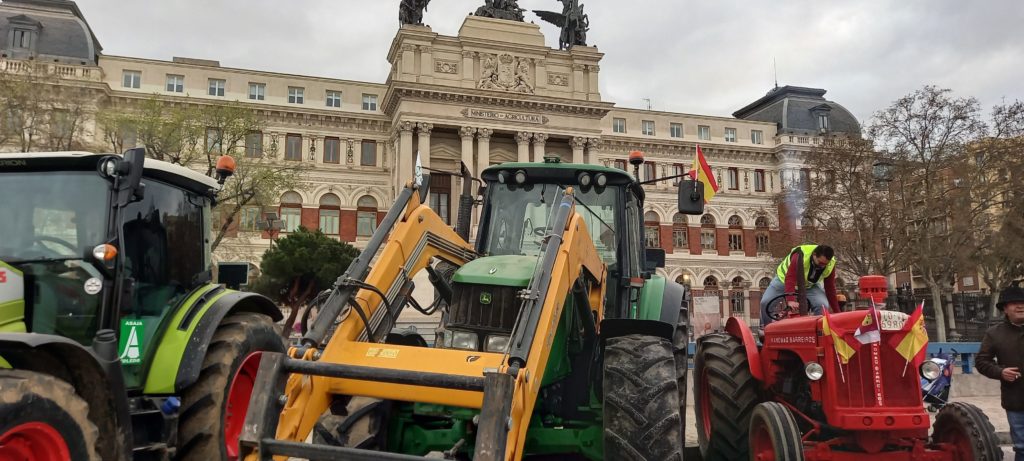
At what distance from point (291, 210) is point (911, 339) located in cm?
4082

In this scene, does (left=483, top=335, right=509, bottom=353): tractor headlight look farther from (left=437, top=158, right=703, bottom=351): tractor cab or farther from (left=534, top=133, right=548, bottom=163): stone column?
(left=534, top=133, right=548, bottom=163): stone column

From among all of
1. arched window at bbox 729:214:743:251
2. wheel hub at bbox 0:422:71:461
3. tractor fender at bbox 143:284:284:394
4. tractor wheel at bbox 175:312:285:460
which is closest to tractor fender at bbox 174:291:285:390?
tractor fender at bbox 143:284:284:394

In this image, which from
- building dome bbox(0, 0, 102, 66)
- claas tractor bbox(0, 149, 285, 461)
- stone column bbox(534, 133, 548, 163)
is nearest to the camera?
claas tractor bbox(0, 149, 285, 461)

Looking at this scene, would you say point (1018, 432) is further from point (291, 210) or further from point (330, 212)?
point (330, 212)

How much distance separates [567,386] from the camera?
527 cm

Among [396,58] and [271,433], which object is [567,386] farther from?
[396,58]

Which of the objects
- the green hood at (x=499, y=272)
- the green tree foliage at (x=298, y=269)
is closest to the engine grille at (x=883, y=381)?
the green hood at (x=499, y=272)

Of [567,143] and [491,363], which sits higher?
[567,143]

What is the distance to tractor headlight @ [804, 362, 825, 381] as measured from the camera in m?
4.95

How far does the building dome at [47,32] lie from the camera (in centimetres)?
3734

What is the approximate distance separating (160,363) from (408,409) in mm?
1812

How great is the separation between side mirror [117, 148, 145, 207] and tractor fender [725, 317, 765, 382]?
4903 mm

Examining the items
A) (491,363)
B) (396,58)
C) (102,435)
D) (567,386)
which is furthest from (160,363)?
(396,58)

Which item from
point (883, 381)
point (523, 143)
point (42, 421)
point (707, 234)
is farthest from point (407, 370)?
point (707, 234)
